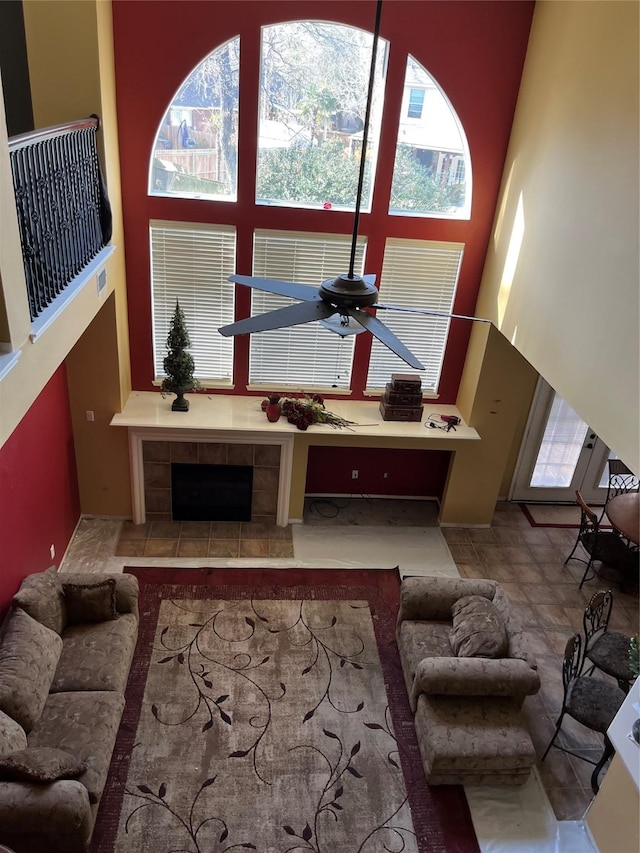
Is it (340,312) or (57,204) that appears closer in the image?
(340,312)

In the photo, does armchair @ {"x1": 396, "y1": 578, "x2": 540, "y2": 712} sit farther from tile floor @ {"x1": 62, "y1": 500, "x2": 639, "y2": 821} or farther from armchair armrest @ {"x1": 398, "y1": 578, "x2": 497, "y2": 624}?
tile floor @ {"x1": 62, "y1": 500, "x2": 639, "y2": 821}

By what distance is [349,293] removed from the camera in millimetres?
3373

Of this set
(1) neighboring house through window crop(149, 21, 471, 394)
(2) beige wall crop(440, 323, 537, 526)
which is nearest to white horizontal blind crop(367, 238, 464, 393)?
(1) neighboring house through window crop(149, 21, 471, 394)

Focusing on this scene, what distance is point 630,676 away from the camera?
489cm

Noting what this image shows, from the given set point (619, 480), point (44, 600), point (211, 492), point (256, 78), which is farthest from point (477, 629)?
point (256, 78)

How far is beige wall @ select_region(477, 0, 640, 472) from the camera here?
156 inches

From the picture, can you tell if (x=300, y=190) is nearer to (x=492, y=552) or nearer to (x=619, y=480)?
(x=492, y=552)

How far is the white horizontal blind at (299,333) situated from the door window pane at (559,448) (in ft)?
9.00

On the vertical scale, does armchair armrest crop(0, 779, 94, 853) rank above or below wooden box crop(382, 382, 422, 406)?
below

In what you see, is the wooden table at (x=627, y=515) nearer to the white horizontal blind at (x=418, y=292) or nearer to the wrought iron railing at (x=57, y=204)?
the white horizontal blind at (x=418, y=292)

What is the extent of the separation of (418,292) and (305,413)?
1880 mm

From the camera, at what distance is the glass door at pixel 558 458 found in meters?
→ 7.92

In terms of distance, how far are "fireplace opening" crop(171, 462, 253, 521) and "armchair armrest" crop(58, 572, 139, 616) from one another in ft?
5.85

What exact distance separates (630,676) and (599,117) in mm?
4236
